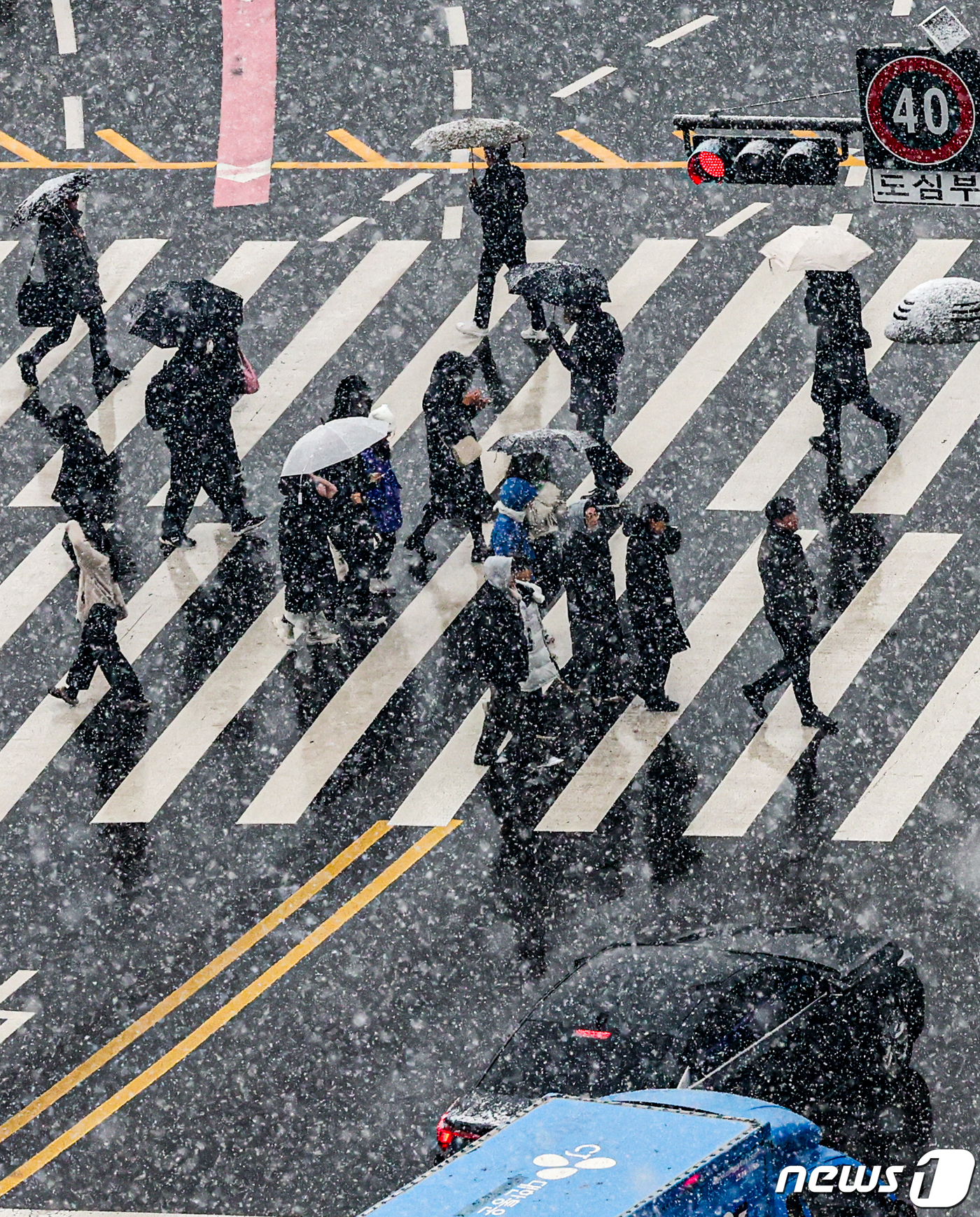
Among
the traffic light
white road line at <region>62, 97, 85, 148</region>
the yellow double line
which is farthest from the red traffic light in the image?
white road line at <region>62, 97, 85, 148</region>

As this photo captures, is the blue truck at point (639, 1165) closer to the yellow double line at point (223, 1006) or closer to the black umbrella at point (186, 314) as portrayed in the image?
the yellow double line at point (223, 1006)

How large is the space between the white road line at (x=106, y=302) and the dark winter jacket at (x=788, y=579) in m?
7.24

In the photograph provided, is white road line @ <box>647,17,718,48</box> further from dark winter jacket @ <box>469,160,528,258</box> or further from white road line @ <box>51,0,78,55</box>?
white road line @ <box>51,0,78,55</box>

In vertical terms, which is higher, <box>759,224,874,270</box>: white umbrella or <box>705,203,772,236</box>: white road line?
<box>759,224,874,270</box>: white umbrella

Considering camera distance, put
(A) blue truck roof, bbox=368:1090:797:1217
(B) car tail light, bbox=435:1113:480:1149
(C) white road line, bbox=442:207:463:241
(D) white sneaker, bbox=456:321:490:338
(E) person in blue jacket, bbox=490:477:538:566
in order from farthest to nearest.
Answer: (C) white road line, bbox=442:207:463:241 → (D) white sneaker, bbox=456:321:490:338 → (E) person in blue jacket, bbox=490:477:538:566 → (B) car tail light, bbox=435:1113:480:1149 → (A) blue truck roof, bbox=368:1090:797:1217

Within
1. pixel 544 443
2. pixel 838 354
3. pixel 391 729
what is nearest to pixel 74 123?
pixel 544 443

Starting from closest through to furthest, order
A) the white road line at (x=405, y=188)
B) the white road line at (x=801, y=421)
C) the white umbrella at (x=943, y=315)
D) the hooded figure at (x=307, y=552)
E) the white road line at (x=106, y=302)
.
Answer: the white umbrella at (x=943, y=315) < the hooded figure at (x=307, y=552) < the white road line at (x=801, y=421) < the white road line at (x=106, y=302) < the white road line at (x=405, y=188)

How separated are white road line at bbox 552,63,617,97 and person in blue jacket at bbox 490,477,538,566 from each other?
7.09m

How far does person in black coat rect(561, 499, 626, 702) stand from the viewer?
15.8 meters

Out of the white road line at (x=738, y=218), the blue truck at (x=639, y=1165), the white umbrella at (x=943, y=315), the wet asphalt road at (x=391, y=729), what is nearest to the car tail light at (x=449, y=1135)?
the blue truck at (x=639, y=1165)

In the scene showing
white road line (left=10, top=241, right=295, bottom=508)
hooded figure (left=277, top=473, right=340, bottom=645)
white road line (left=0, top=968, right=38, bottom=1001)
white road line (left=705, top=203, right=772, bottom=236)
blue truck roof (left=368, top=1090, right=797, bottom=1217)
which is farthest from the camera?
white road line (left=705, top=203, right=772, bottom=236)

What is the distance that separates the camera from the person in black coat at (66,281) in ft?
61.0

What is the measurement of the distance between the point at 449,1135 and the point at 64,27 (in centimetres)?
1552

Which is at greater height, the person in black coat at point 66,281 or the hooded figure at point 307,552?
the person in black coat at point 66,281
